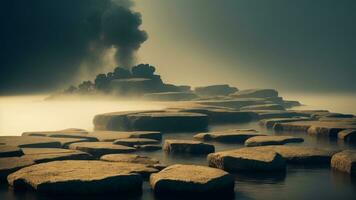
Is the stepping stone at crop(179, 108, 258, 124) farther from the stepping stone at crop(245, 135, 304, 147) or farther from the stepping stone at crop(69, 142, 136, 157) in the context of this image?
the stepping stone at crop(69, 142, 136, 157)

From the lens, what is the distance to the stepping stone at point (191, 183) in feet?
46.3

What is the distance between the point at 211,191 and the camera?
14.2m

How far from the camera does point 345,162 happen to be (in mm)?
17500

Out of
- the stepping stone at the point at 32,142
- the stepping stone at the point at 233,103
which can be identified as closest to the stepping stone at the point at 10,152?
the stepping stone at the point at 32,142

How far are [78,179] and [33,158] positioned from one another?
5257 mm

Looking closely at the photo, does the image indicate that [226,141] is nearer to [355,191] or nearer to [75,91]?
[355,191]

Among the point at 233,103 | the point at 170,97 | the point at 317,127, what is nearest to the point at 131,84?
the point at 170,97

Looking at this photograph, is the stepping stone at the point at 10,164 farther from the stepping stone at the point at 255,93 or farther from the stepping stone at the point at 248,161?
the stepping stone at the point at 255,93

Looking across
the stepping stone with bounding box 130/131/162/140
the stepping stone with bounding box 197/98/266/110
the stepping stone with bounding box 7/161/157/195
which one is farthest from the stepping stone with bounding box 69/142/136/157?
the stepping stone with bounding box 197/98/266/110

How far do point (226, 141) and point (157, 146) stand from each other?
420cm

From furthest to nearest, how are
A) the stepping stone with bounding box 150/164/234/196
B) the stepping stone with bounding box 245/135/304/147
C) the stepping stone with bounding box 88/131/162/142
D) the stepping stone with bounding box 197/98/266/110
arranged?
the stepping stone with bounding box 197/98/266/110
the stepping stone with bounding box 88/131/162/142
the stepping stone with bounding box 245/135/304/147
the stepping stone with bounding box 150/164/234/196

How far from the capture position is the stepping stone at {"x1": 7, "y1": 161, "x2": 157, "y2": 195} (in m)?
14.2

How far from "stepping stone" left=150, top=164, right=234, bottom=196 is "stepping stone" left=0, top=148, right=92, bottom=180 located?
16.0ft

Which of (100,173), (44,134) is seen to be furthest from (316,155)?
(44,134)
